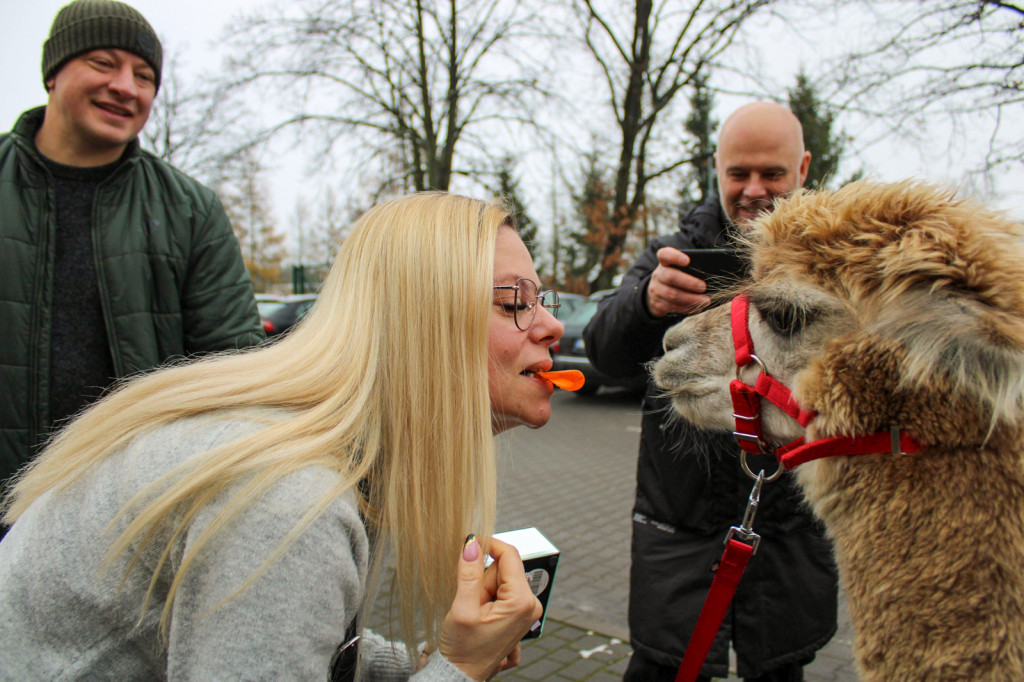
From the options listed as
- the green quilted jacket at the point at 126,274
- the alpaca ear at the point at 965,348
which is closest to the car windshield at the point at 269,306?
the green quilted jacket at the point at 126,274

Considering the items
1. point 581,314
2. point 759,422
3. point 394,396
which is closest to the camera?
point 394,396

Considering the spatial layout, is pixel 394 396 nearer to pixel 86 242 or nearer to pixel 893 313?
pixel 893 313

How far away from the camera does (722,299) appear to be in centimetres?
225

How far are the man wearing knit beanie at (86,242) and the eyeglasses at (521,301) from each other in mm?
1278

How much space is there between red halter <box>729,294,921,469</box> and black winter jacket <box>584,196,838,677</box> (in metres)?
0.31

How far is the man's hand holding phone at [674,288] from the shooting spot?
82.1 inches

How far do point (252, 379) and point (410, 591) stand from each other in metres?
0.54

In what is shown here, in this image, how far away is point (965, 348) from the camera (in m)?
1.41

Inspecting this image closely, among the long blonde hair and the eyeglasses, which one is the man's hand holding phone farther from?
Answer: the long blonde hair

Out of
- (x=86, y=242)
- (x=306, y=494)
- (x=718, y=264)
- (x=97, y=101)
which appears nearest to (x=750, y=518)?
(x=718, y=264)

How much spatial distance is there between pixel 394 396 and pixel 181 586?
0.50 m

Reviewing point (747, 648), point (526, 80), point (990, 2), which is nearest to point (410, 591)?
point (747, 648)

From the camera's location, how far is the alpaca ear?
1.36 meters

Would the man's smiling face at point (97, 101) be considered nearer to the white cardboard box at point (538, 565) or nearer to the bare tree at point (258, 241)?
the white cardboard box at point (538, 565)
